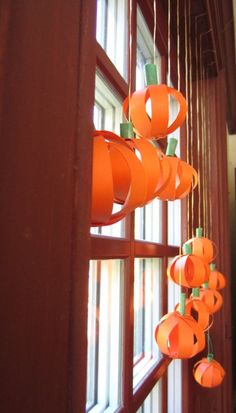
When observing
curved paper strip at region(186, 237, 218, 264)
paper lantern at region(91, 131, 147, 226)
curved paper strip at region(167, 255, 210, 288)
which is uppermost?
paper lantern at region(91, 131, 147, 226)

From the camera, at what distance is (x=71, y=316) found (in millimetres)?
260

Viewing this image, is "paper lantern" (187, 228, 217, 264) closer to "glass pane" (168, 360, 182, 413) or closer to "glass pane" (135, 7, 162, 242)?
"glass pane" (135, 7, 162, 242)

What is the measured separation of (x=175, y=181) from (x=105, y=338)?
0.42 metres

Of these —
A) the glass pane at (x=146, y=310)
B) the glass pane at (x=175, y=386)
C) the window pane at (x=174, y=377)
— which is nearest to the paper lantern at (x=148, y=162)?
the glass pane at (x=146, y=310)

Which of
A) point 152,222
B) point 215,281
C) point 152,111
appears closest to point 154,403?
point 215,281

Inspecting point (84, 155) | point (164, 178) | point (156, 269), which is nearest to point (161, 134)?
point (164, 178)

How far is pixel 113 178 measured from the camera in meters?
0.33

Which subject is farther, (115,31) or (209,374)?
(209,374)

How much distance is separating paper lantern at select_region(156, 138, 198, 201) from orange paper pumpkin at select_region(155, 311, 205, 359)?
21 cm

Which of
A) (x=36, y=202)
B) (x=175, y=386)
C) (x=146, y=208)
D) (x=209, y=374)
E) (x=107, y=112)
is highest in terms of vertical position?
(x=107, y=112)

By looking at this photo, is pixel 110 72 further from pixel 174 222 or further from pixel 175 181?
pixel 174 222

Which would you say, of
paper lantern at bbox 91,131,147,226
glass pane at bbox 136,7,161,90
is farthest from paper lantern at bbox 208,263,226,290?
paper lantern at bbox 91,131,147,226

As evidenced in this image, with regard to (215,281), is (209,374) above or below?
below

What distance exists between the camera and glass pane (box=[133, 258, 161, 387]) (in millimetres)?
976
